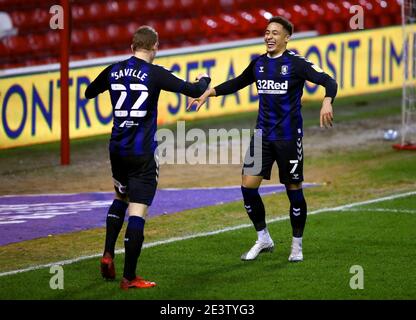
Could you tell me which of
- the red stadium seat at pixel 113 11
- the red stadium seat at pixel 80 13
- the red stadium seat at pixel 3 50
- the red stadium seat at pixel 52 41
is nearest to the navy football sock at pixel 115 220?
the red stadium seat at pixel 3 50

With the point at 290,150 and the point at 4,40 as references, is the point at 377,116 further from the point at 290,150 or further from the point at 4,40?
the point at 290,150

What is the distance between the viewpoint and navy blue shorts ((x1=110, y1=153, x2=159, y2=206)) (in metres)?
8.71

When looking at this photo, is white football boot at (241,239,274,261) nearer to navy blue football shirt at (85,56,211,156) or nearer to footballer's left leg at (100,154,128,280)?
footballer's left leg at (100,154,128,280)

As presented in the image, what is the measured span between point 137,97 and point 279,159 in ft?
5.43

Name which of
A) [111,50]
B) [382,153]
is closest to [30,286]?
[382,153]

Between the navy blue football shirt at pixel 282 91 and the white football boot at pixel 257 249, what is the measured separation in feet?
3.19

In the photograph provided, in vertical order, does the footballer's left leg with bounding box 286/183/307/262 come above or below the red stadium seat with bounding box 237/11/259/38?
below

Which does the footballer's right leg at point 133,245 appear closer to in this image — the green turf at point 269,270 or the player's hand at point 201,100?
the green turf at point 269,270

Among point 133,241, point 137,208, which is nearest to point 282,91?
point 137,208

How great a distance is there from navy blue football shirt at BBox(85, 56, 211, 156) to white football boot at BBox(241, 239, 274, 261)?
5.23ft

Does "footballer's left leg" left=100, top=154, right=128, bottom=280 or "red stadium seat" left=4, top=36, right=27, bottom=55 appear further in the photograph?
"red stadium seat" left=4, top=36, right=27, bottom=55

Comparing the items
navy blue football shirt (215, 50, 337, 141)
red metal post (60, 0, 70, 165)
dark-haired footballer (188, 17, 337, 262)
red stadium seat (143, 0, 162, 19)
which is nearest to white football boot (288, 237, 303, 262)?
dark-haired footballer (188, 17, 337, 262)

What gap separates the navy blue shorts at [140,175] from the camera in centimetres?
871

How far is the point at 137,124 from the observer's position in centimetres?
873
